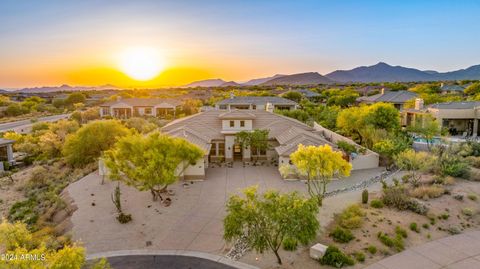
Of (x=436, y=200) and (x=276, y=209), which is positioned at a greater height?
(x=276, y=209)

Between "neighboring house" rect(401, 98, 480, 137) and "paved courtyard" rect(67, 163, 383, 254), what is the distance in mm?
18762

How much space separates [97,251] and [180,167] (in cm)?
1085

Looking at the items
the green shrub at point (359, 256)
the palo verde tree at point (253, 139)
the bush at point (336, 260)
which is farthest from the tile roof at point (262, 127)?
the bush at point (336, 260)

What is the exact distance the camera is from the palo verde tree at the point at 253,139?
32188 millimetres

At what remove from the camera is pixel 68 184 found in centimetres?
2828

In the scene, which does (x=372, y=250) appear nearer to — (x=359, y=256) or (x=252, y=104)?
(x=359, y=256)

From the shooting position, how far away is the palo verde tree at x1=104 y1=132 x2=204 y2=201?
2034cm

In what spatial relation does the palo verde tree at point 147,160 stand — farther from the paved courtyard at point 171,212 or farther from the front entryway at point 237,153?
the front entryway at point 237,153

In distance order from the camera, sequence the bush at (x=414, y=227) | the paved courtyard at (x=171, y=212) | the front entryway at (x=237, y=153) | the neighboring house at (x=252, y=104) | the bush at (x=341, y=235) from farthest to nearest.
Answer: the neighboring house at (x=252, y=104) → the front entryway at (x=237, y=153) → the bush at (x=414, y=227) → the paved courtyard at (x=171, y=212) → the bush at (x=341, y=235)

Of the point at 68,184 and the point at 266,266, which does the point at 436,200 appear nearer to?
the point at 266,266

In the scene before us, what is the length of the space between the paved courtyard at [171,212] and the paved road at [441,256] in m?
4.49

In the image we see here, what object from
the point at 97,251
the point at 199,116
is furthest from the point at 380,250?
the point at 199,116

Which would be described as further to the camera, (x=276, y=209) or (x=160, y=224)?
(x=160, y=224)

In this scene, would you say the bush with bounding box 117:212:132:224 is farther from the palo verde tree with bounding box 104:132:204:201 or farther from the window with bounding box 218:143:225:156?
the window with bounding box 218:143:225:156
